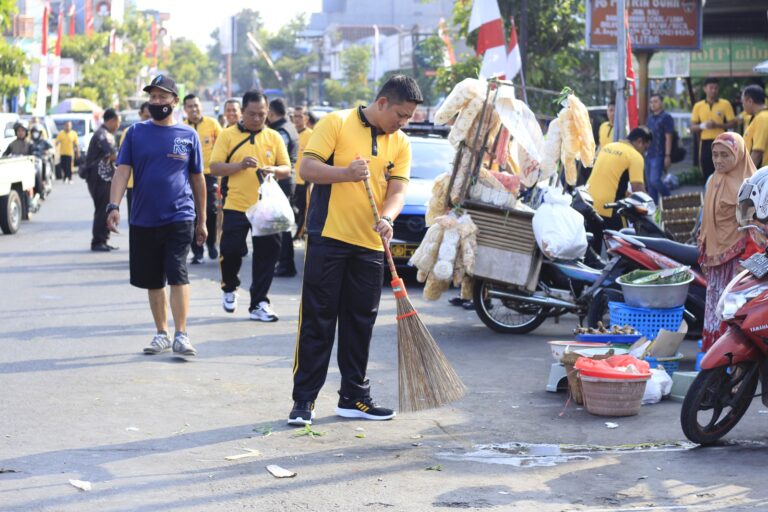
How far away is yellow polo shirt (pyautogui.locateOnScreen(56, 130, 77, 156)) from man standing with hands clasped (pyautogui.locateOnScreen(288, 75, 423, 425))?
2933 cm

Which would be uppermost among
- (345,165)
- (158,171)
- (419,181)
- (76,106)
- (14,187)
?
(76,106)

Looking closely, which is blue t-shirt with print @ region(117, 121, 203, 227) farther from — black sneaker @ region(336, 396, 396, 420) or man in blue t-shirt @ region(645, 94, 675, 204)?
man in blue t-shirt @ region(645, 94, 675, 204)

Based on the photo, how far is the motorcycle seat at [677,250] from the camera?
9.32 meters

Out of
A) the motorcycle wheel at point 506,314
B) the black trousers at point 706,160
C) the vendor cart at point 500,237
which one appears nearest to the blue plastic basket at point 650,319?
the vendor cart at point 500,237

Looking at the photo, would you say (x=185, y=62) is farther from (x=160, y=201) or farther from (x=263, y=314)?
(x=160, y=201)

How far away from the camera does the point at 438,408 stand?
286 inches

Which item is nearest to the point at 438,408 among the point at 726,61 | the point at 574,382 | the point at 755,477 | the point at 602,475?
the point at 574,382

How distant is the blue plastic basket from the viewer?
28.1ft

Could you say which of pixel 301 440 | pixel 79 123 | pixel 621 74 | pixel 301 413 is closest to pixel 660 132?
pixel 621 74

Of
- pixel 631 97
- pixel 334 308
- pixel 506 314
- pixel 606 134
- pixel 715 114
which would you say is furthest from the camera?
pixel 715 114

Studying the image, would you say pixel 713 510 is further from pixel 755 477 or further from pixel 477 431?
pixel 477 431

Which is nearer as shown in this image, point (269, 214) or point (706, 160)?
Answer: point (269, 214)

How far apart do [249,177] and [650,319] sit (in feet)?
13.1

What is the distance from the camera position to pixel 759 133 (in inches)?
519
